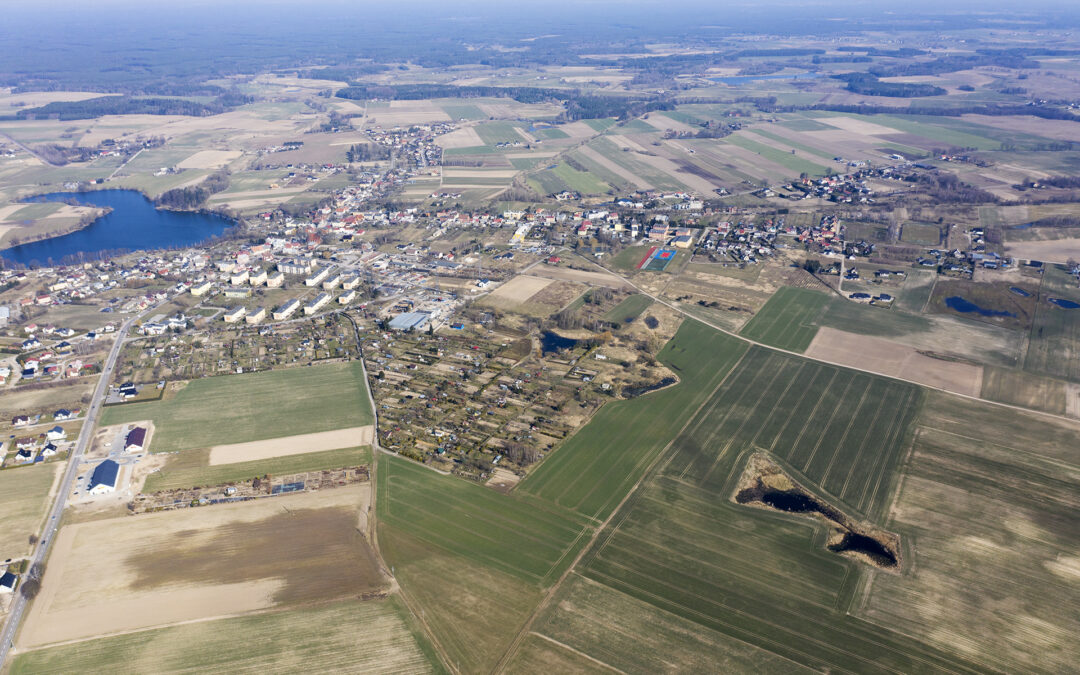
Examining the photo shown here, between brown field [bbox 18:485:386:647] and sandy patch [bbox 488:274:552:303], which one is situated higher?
sandy patch [bbox 488:274:552:303]

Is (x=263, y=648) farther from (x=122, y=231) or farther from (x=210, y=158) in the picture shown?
(x=210, y=158)

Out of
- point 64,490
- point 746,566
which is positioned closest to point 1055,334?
point 746,566

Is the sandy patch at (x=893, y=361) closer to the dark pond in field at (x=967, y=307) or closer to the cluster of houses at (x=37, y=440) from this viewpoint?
the dark pond in field at (x=967, y=307)

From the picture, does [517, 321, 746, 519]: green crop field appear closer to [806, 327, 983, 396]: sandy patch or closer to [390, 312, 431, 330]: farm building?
[806, 327, 983, 396]: sandy patch

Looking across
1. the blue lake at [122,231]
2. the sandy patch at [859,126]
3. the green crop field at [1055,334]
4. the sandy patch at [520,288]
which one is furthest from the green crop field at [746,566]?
the sandy patch at [859,126]

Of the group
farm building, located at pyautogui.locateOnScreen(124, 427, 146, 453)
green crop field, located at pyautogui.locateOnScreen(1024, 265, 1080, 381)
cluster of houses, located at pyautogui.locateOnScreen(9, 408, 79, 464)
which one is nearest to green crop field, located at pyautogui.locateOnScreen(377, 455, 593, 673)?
farm building, located at pyautogui.locateOnScreen(124, 427, 146, 453)

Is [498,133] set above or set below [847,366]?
above

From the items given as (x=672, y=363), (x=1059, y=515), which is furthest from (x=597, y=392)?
(x=1059, y=515)
